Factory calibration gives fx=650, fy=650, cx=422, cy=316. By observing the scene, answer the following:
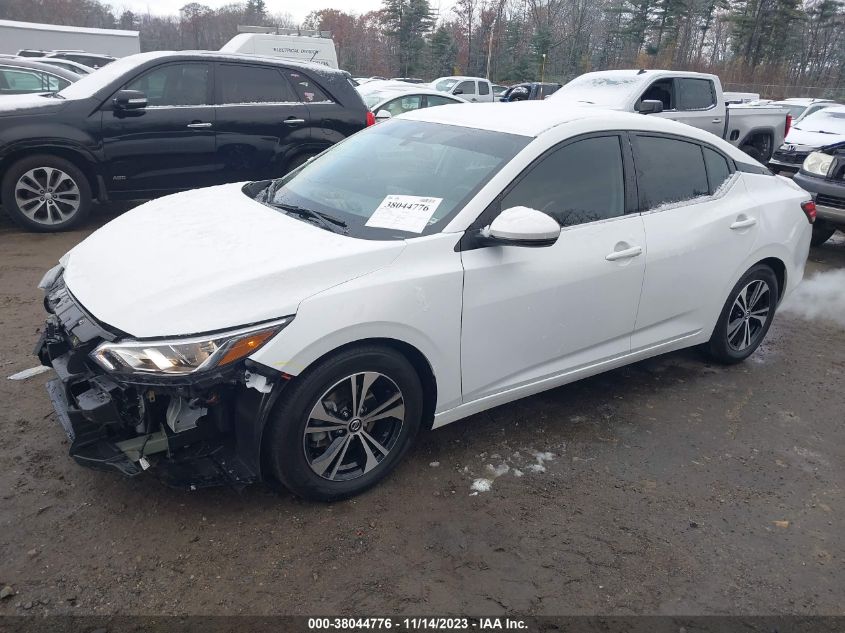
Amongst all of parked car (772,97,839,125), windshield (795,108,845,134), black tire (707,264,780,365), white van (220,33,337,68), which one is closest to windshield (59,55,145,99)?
black tire (707,264,780,365)

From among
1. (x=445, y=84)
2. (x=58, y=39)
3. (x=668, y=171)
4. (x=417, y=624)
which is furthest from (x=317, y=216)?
(x=58, y=39)

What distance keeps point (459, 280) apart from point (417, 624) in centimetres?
141

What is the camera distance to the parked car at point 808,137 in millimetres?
12312

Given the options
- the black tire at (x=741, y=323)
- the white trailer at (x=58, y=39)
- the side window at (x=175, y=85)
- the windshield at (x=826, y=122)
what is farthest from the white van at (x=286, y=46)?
the white trailer at (x=58, y=39)

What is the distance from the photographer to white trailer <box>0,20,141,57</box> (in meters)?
29.4

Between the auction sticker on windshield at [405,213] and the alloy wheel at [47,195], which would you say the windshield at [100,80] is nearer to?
the alloy wheel at [47,195]

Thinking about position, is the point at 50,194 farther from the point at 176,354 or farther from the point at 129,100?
the point at 176,354

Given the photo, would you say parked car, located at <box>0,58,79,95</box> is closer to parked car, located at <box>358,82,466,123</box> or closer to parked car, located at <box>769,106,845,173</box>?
parked car, located at <box>358,82,466,123</box>

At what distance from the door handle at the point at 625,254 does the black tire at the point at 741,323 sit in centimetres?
113

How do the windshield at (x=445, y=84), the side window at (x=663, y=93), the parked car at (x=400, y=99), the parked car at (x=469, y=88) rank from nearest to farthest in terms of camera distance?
the side window at (x=663, y=93), the parked car at (x=400, y=99), the parked car at (x=469, y=88), the windshield at (x=445, y=84)

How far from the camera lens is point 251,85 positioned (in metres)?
7.30

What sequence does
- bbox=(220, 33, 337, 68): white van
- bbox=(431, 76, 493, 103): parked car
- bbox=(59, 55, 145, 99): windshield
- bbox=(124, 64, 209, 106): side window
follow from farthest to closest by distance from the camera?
1. bbox=(431, 76, 493, 103): parked car
2. bbox=(220, 33, 337, 68): white van
3. bbox=(124, 64, 209, 106): side window
4. bbox=(59, 55, 145, 99): windshield

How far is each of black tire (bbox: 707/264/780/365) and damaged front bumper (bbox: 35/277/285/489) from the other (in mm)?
3184

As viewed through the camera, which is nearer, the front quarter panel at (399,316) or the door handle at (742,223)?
the front quarter panel at (399,316)
